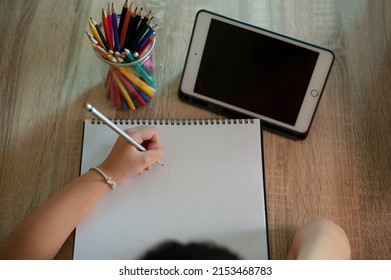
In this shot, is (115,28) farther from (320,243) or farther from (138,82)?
(320,243)

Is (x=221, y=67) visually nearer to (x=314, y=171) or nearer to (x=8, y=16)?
(x=314, y=171)

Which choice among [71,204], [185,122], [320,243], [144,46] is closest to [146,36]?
[144,46]

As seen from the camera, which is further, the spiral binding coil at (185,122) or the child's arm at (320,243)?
the spiral binding coil at (185,122)

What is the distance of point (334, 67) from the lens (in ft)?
2.13

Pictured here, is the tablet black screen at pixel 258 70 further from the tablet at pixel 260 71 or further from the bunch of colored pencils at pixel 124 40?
the bunch of colored pencils at pixel 124 40

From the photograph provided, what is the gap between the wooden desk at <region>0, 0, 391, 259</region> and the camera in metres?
0.58

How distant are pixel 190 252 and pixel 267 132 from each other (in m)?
0.21

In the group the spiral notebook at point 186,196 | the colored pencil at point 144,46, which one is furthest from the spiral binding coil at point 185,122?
the colored pencil at point 144,46

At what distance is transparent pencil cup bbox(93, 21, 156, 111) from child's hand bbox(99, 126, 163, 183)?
63mm

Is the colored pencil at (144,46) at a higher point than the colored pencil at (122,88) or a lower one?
higher

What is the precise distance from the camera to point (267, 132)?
619 millimetres

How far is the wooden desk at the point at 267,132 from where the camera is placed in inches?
23.0

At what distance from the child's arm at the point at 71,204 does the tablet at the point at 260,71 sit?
5.2 inches
